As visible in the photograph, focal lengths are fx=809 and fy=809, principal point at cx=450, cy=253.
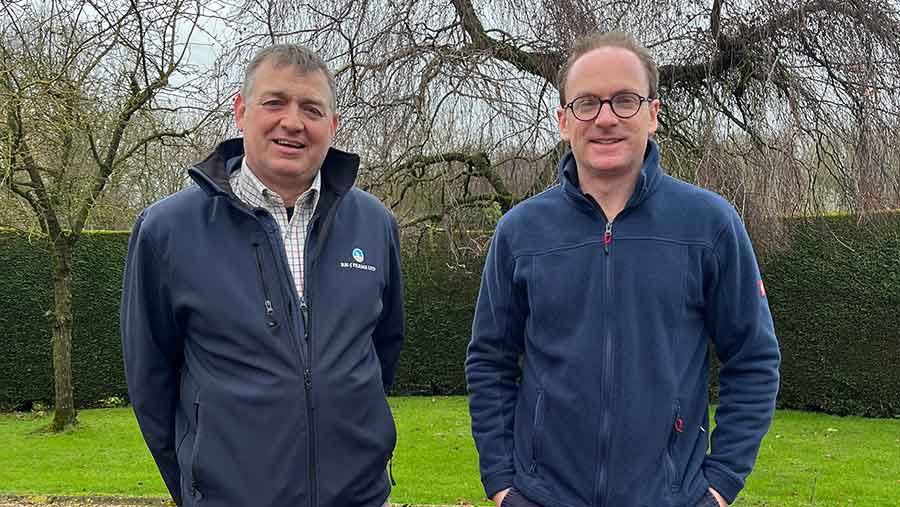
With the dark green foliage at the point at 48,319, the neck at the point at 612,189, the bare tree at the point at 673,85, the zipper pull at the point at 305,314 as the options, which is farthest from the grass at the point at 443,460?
the neck at the point at 612,189

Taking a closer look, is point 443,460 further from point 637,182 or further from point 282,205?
point 637,182

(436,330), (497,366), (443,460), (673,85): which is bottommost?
(443,460)

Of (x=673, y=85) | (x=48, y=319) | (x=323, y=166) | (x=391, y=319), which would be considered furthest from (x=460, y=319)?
(x=323, y=166)

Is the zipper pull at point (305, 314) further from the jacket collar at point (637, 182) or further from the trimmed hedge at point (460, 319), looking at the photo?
the trimmed hedge at point (460, 319)

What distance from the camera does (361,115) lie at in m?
5.43

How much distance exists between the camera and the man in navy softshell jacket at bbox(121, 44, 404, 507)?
6.15ft

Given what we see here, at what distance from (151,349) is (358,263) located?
1.81 feet

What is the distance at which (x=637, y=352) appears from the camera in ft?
6.01

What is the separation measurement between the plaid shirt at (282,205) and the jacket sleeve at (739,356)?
1.00 metres

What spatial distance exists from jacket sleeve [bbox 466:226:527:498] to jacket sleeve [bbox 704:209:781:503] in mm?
468

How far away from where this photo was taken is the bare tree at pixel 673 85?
5.27 metres

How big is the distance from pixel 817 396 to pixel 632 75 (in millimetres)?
10194

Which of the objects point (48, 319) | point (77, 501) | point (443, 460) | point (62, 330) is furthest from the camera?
point (48, 319)

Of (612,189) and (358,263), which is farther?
(358,263)
